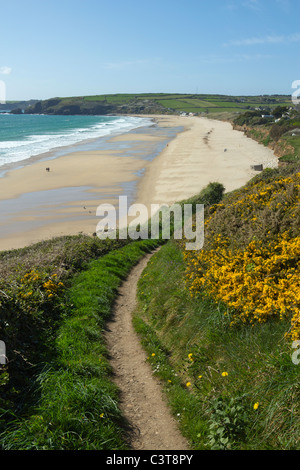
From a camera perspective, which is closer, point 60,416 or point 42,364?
point 60,416

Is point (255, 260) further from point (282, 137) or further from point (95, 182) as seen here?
point (282, 137)

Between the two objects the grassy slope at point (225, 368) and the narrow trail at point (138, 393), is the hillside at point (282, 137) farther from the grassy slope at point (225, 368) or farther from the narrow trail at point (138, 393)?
the narrow trail at point (138, 393)

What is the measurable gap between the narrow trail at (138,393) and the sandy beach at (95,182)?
12193 millimetres

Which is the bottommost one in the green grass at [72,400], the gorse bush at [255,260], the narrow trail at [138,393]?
the narrow trail at [138,393]

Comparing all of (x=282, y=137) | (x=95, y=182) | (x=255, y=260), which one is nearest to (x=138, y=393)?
(x=255, y=260)

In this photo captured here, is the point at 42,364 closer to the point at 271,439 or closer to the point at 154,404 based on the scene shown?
the point at 154,404

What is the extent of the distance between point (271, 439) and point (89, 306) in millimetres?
5743

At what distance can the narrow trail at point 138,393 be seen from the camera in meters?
5.39

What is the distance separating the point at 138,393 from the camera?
650cm

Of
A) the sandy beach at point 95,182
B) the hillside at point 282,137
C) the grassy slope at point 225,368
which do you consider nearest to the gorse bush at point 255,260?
the grassy slope at point 225,368

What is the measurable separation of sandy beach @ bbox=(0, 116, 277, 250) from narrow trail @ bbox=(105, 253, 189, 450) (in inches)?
480

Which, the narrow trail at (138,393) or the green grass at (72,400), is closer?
the green grass at (72,400)

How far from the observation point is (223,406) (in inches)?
203
